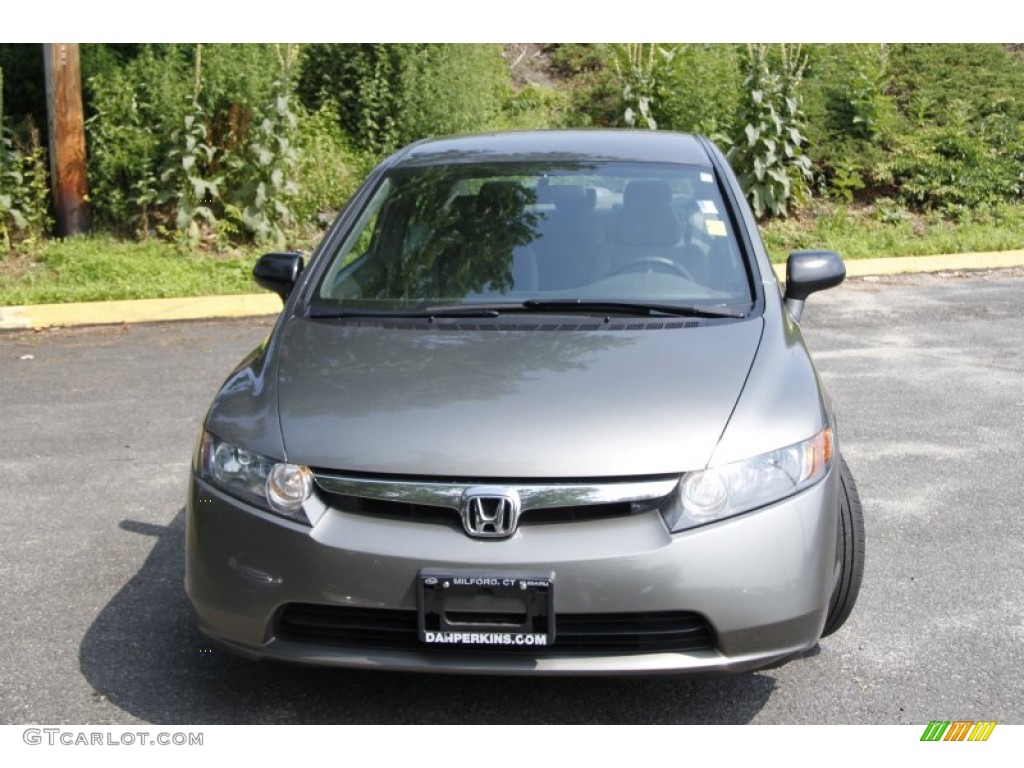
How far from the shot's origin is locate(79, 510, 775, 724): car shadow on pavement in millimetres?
3697

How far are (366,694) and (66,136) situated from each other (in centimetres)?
845

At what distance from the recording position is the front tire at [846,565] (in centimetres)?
391

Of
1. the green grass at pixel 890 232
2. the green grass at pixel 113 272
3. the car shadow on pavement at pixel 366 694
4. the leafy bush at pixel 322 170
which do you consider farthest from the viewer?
the green grass at pixel 890 232

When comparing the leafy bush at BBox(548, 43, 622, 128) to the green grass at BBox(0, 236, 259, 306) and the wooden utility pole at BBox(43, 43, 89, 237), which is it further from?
the wooden utility pole at BBox(43, 43, 89, 237)

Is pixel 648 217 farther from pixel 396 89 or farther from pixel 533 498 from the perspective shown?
pixel 396 89

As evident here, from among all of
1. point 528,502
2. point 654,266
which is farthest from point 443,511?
point 654,266

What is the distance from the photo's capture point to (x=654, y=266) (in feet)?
14.8

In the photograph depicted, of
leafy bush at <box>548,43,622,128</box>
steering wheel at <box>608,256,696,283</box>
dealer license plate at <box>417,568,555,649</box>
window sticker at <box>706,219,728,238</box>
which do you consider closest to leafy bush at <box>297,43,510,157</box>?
leafy bush at <box>548,43,622,128</box>

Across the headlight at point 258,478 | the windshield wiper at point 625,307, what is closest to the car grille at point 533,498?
the headlight at point 258,478

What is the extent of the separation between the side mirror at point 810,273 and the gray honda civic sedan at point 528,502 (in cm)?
56

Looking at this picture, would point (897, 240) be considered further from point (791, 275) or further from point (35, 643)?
point (35, 643)

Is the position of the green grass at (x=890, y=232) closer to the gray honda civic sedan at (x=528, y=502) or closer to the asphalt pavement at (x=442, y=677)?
the asphalt pavement at (x=442, y=677)

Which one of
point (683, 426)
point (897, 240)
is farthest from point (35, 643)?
point (897, 240)
